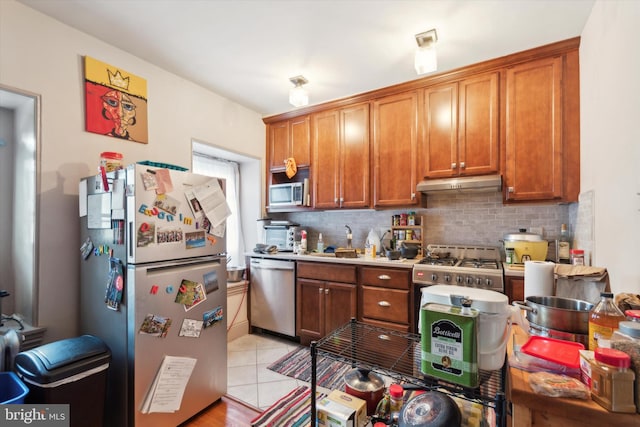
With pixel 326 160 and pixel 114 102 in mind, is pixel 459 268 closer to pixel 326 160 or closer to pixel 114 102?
pixel 326 160

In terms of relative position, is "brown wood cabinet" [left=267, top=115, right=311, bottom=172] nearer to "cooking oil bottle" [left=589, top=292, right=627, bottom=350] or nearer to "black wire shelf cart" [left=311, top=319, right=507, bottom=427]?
"black wire shelf cart" [left=311, top=319, right=507, bottom=427]

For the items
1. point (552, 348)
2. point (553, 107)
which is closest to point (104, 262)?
point (552, 348)

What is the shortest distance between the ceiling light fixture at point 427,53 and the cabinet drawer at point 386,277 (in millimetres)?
1527

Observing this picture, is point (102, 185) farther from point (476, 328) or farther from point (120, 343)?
point (476, 328)

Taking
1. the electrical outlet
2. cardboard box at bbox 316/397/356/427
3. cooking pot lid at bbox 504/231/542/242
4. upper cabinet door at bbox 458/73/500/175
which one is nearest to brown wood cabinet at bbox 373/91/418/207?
upper cabinet door at bbox 458/73/500/175

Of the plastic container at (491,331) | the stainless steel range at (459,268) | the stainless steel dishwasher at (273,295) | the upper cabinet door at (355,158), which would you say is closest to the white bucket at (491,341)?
the plastic container at (491,331)

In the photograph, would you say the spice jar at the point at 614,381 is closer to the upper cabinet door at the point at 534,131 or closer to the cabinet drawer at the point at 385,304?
the cabinet drawer at the point at 385,304

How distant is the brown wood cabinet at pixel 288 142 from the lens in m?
3.30

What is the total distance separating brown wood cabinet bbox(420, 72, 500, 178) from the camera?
2.36 meters

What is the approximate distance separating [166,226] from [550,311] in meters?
1.83

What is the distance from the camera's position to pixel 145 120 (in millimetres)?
2303

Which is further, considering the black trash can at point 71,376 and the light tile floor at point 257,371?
the light tile floor at point 257,371

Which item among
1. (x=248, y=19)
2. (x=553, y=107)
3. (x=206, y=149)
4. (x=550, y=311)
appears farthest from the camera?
(x=206, y=149)

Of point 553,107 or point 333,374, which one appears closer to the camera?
point 553,107
